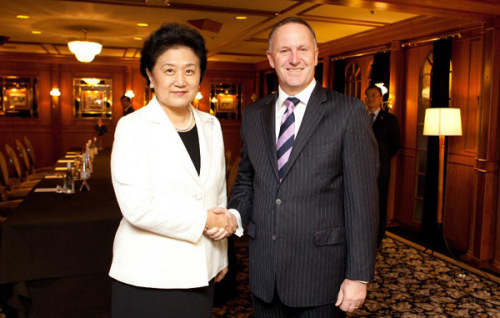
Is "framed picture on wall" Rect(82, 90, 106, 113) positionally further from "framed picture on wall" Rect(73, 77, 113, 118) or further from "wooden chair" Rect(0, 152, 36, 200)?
"wooden chair" Rect(0, 152, 36, 200)

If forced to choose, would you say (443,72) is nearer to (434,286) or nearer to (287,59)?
(434,286)

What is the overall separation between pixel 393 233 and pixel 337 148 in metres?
5.35

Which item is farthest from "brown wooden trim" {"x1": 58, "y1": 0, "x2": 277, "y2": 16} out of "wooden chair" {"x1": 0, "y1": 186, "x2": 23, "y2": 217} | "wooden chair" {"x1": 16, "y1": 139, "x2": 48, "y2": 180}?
"wooden chair" {"x1": 16, "y1": 139, "x2": 48, "y2": 180}

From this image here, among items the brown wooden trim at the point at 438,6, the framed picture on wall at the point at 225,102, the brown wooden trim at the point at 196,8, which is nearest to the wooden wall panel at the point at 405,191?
the brown wooden trim at the point at 438,6

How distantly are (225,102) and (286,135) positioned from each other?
41.1 ft

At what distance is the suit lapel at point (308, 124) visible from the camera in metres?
1.85

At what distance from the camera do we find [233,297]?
4141mm

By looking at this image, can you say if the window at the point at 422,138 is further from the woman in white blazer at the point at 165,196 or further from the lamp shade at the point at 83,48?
the woman in white blazer at the point at 165,196

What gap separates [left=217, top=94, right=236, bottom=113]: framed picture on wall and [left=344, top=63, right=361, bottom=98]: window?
5867 millimetres

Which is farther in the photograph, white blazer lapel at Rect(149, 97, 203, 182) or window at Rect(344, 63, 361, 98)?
window at Rect(344, 63, 361, 98)

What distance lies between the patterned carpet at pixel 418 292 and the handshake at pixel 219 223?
6.75ft

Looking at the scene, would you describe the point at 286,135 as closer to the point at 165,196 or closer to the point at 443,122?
the point at 165,196

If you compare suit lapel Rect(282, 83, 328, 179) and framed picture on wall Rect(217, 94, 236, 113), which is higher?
framed picture on wall Rect(217, 94, 236, 113)

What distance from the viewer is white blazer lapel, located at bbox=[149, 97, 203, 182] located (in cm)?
184
